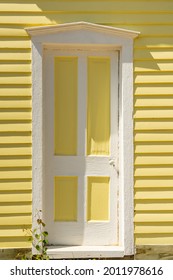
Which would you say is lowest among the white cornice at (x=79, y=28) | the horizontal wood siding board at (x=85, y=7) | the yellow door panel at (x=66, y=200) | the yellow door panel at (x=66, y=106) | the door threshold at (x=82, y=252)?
the door threshold at (x=82, y=252)

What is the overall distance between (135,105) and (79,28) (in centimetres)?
107

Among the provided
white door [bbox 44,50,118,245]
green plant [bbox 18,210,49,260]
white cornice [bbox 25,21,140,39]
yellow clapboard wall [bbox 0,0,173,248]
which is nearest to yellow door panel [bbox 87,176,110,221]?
white door [bbox 44,50,118,245]

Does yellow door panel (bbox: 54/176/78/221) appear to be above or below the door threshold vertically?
above

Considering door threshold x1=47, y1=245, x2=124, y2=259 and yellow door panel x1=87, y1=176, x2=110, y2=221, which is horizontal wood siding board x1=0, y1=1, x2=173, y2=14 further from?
door threshold x1=47, y1=245, x2=124, y2=259

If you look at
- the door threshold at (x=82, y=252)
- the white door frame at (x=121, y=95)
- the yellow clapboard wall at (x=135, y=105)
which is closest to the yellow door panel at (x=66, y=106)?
the white door frame at (x=121, y=95)

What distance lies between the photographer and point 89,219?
18.7 feet

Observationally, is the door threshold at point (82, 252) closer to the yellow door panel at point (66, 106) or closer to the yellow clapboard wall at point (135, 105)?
the yellow clapboard wall at point (135, 105)

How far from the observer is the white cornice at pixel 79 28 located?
5.47 meters

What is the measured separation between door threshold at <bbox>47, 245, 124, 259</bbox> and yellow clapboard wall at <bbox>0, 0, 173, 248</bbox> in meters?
0.28

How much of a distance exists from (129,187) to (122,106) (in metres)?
0.92

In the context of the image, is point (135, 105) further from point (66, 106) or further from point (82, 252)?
point (82, 252)

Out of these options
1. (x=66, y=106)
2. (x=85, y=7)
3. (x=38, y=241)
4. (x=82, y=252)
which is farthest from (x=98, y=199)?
(x=85, y=7)

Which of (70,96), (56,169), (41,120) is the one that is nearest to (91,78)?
(70,96)

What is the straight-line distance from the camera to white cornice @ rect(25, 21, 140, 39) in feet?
17.9
